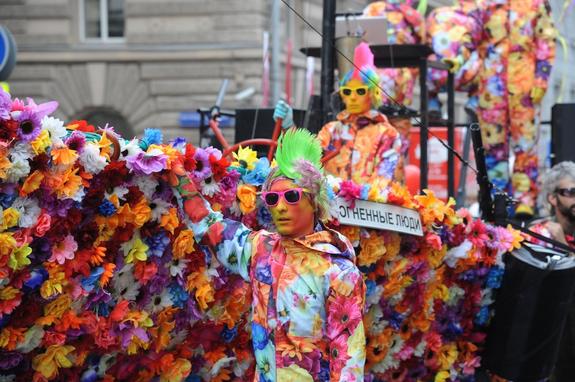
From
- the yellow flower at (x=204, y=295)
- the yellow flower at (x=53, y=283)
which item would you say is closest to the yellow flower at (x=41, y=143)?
the yellow flower at (x=53, y=283)

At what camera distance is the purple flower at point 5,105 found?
11.6ft

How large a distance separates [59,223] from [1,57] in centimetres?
694

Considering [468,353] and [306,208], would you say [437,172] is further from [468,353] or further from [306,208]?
[306,208]

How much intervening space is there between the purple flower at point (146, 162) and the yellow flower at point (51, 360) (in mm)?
722

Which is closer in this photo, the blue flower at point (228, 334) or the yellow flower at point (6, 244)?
the yellow flower at point (6, 244)

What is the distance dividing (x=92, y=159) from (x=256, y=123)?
13.5 ft

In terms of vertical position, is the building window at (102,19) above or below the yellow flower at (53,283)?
above

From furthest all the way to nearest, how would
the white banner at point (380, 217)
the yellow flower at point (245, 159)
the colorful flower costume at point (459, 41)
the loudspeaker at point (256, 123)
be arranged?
1. the colorful flower costume at point (459, 41)
2. the loudspeaker at point (256, 123)
3. the white banner at point (380, 217)
4. the yellow flower at point (245, 159)

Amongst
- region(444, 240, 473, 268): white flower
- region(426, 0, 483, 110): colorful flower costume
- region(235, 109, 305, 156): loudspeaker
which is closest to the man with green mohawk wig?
region(444, 240, 473, 268): white flower

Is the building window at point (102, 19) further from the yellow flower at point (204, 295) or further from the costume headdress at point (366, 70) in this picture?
the yellow flower at point (204, 295)

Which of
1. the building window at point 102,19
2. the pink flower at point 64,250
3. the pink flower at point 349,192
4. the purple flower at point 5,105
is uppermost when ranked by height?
the building window at point 102,19

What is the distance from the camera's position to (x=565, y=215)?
6.52m

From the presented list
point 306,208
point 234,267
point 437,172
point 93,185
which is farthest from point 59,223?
point 437,172

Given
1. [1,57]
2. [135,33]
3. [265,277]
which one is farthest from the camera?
[135,33]
